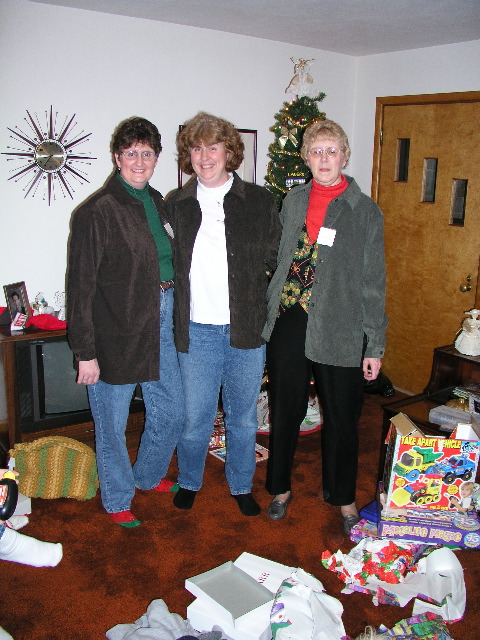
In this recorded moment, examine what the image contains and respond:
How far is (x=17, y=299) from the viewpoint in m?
2.96

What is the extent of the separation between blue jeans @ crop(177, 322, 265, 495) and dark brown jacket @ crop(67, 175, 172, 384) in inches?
6.6

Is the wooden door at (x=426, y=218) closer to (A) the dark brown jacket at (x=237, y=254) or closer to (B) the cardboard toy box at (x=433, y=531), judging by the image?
(B) the cardboard toy box at (x=433, y=531)

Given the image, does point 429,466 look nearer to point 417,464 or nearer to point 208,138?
point 417,464

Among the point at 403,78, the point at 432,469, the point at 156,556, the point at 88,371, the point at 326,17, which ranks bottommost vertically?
the point at 156,556

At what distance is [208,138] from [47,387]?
152 centimetres

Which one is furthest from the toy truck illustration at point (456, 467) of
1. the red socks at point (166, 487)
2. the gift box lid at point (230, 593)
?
the red socks at point (166, 487)

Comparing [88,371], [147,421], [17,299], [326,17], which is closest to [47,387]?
[17,299]

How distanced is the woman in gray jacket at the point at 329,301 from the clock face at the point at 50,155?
148 centimetres

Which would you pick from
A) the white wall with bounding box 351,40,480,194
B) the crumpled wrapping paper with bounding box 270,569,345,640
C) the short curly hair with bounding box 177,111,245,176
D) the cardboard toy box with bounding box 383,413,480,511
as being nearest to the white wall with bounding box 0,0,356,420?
the white wall with bounding box 351,40,480,194

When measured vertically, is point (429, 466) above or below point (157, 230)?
below

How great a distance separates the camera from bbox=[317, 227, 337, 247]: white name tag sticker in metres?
2.05

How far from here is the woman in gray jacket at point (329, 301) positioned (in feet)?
6.77

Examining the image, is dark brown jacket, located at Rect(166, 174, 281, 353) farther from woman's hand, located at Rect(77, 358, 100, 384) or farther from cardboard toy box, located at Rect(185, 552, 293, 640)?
cardboard toy box, located at Rect(185, 552, 293, 640)

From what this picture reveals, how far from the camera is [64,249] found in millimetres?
3229
